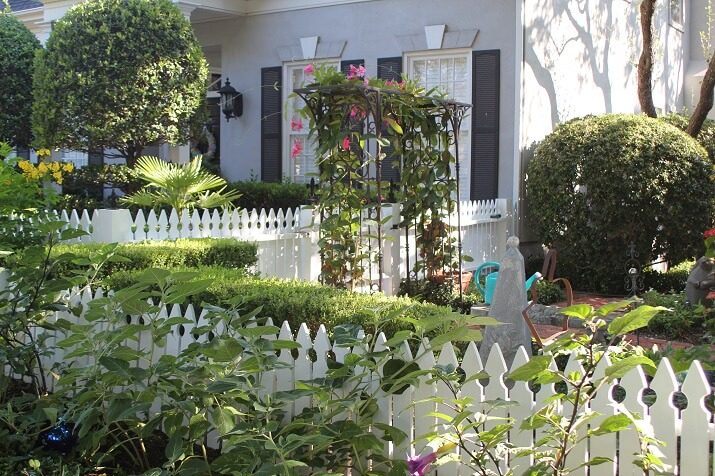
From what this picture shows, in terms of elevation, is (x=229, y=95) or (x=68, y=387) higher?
(x=229, y=95)

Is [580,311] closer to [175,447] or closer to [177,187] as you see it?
[175,447]

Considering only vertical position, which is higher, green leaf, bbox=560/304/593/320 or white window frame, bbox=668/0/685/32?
white window frame, bbox=668/0/685/32

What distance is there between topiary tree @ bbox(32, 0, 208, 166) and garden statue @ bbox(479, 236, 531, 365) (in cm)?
672

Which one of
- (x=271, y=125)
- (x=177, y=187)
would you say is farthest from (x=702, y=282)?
(x=271, y=125)

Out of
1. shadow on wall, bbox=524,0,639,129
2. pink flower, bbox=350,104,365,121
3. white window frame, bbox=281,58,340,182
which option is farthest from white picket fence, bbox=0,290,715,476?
white window frame, bbox=281,58,340,182

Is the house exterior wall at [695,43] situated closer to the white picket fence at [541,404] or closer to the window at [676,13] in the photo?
the window at [676,13]

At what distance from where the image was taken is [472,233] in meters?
10.6

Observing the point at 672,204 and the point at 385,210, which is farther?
the point at 672,204

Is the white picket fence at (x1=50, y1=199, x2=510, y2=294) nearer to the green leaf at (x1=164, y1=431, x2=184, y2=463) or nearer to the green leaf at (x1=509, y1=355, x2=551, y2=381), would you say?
the green leaf at (x1=164, y1=431, x2=184, y2=463)

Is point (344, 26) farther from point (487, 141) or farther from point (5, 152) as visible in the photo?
point (5, 152)

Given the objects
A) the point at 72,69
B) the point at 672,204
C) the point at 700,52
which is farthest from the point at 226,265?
the point at 700,52

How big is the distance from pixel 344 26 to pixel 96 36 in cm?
345

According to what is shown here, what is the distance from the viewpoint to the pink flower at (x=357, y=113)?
7.97 m

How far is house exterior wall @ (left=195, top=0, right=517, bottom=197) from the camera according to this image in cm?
1113
